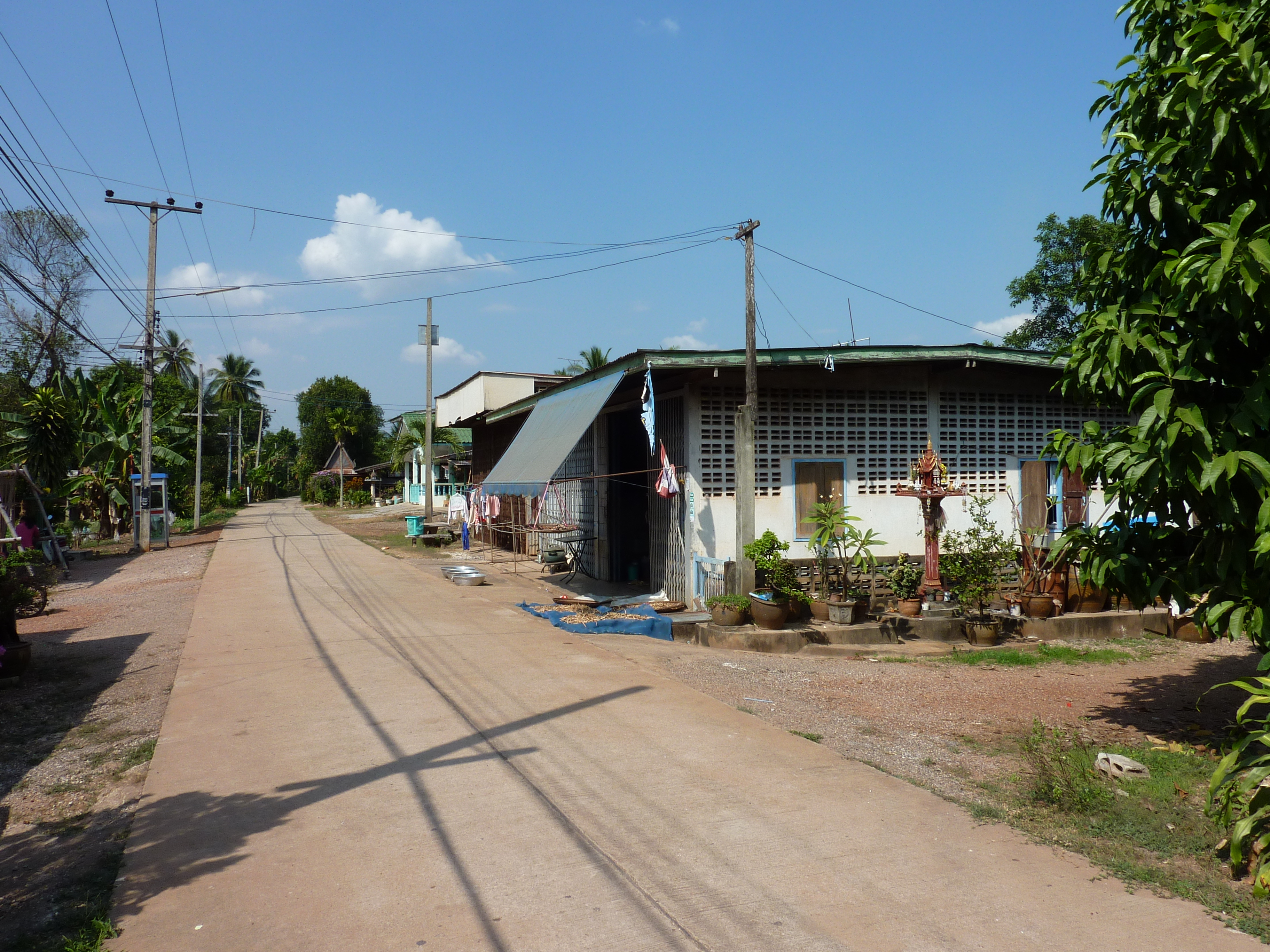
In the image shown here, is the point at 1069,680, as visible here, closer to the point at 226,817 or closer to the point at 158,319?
the point at 226,817

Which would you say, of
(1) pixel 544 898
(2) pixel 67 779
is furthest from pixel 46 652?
(1) pixel 544 898

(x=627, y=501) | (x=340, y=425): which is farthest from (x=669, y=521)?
(x=340, y=425)

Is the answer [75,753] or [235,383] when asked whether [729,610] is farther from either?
[235,383]

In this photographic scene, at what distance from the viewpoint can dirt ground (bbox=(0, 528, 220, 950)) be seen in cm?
432

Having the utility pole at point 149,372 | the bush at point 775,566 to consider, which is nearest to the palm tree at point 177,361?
the utility pole at point 149,372

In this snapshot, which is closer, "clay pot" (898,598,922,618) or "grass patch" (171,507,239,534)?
"clay pot" (898,598,922,618)

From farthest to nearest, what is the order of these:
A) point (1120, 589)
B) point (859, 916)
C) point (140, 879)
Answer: point (1120, 589) < point (140, 879) < point (859, 916)

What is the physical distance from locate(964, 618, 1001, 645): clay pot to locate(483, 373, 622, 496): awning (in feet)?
19.8

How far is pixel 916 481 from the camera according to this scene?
12414mm

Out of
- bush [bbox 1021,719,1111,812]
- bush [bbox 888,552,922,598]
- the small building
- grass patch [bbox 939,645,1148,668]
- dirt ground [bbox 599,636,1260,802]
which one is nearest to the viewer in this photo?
bush [bbox 1021,719,1111,812]

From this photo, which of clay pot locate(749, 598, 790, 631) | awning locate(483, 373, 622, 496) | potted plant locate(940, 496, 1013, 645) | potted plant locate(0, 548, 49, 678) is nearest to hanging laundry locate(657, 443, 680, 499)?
awning locate(483, 373, 622, 496)

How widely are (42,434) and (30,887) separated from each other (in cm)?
2379

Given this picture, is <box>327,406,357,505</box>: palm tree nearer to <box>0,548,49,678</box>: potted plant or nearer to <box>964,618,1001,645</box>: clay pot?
<box>0,548,49,678</box>: potted plant

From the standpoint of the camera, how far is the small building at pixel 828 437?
1267 centimetres
